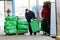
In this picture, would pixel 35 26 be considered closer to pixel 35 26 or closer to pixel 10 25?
pixel 35 26

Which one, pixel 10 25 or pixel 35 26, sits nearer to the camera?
pixel 10 25

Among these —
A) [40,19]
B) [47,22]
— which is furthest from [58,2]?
[40,19]

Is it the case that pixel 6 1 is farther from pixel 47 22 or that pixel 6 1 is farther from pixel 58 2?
pixel 58 2

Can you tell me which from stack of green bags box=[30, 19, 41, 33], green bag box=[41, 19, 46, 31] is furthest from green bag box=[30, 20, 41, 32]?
green bag box=[41, 19, 46, 31]

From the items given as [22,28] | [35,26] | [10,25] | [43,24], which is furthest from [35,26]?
[10,25]

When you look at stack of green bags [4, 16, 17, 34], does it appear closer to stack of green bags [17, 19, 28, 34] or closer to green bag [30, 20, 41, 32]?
stack of green bags [17, 19, 28, 34]

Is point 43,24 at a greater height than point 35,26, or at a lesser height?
greater

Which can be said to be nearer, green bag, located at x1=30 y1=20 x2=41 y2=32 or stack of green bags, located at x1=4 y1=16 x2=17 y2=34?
stack of green bags, located at x1=4 y1=16 x2=17 y2=34

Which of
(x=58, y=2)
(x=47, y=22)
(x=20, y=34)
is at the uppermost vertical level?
(x=58, y=2)

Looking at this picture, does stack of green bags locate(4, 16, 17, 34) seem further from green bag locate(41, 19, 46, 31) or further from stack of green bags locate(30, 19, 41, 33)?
green bag locate(41, 19, 46, 31)

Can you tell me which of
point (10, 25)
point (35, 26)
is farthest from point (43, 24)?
point (10, 25)

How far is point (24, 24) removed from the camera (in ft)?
40.4

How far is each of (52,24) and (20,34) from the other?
2.28 meters

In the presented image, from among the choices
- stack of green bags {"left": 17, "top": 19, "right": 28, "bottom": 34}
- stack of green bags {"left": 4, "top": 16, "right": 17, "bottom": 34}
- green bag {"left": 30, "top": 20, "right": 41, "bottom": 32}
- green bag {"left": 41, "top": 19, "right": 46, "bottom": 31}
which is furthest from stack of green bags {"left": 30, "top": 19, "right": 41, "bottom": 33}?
stack of green bags {"left": 4, "top": 16, "right": 17, "bottom": 34}
